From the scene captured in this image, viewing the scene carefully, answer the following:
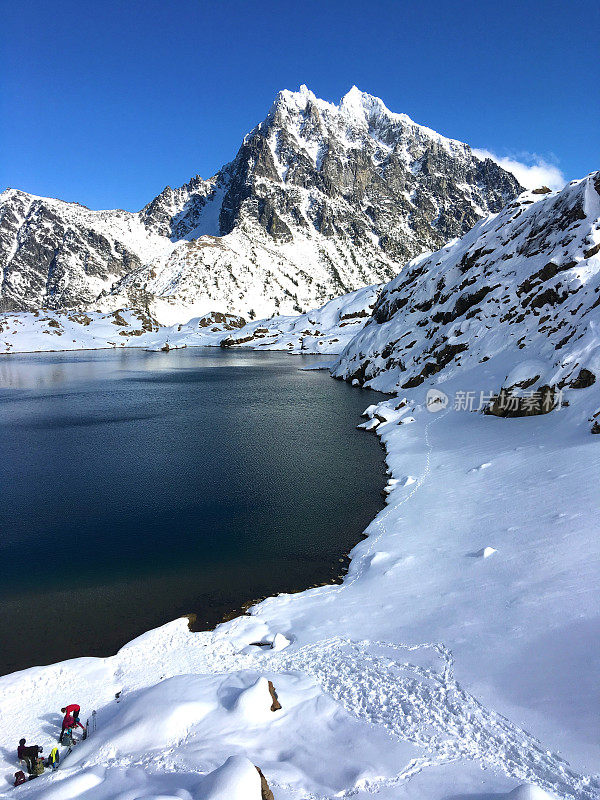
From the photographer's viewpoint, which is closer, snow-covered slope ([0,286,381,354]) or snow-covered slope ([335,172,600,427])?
snow-covered slope ([335,172,600,427])

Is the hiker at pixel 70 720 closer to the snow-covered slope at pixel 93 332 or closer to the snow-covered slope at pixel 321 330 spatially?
the snow-covered slope at pixel 321 330

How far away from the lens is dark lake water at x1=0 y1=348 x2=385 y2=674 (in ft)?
54.2

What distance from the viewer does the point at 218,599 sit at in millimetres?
17094

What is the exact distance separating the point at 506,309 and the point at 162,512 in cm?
3961

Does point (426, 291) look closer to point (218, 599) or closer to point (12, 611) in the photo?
point (218, 599)

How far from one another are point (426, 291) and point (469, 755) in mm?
59212

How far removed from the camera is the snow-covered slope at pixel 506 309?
34.2 meters

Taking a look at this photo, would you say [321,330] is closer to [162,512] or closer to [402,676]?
[162,512]

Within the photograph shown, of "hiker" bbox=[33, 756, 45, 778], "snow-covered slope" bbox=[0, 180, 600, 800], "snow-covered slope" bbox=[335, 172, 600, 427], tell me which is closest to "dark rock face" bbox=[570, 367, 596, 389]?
"snow-covered slope" bbox=[335, 172, 600, 427]

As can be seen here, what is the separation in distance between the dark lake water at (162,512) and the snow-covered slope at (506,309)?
11.9 metres

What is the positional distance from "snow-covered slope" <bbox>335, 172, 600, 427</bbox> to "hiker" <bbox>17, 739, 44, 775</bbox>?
29.4 meters

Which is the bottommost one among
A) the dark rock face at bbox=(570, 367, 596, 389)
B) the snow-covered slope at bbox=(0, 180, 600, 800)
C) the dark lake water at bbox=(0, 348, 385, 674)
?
the dark lake water at bbox=(0, 348, 385, 674)

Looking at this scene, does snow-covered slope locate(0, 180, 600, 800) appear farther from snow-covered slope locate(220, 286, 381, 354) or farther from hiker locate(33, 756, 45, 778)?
snow-covered slope locate(220, 286, 381, 354)

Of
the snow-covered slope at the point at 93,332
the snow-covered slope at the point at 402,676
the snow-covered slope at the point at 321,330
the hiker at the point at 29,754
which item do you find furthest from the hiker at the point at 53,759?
the snow-covered slope at the point at 93,332
